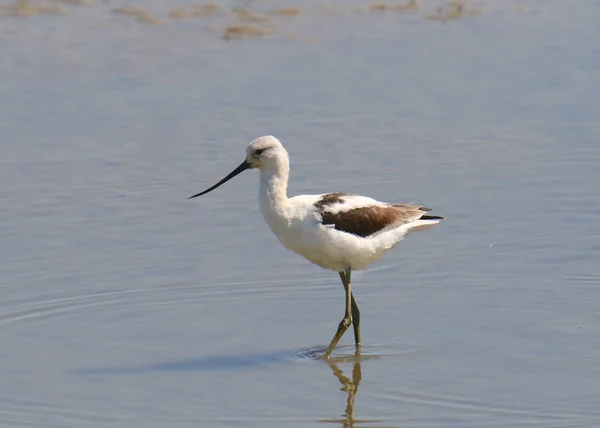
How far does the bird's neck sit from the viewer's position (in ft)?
25.9

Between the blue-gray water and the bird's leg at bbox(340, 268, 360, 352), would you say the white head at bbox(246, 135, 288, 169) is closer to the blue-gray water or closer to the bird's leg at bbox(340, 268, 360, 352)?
the bird's leg at bbox(340, 268, 360, 352)

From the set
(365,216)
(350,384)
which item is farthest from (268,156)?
(350,384)

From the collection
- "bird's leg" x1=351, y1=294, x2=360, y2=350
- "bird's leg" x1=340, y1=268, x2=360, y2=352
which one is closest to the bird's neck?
"bird's leg" x1=340, y1=268, x2=360, y2=352

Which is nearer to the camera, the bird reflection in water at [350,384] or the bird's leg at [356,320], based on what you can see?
the bird reflection in water at [350,384]

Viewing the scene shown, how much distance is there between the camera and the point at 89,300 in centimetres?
861

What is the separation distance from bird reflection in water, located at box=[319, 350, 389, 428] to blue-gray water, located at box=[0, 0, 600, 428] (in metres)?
0.02

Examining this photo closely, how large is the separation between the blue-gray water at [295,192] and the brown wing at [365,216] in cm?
63

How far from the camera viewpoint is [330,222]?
7867 millimetres

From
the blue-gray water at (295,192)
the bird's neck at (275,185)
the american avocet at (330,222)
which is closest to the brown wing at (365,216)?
the american avocet at (330,222)

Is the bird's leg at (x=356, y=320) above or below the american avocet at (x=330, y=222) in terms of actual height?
below

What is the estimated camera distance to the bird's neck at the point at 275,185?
789 centimetres

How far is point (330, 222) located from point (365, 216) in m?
0.27

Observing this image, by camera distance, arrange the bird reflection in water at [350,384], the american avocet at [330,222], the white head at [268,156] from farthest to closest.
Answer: the white head at [268,156] → the american avocet at [330,222] → the bird reflection in water at [350,384]

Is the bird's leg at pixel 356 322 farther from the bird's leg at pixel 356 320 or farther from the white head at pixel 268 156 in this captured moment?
the white head at pixel 268 156
